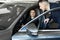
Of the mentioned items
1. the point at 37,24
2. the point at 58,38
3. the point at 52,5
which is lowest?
the point at 58,38

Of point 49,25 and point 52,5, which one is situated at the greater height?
point 52,5

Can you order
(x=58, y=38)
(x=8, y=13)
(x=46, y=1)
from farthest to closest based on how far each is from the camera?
(x=8, y=13) → (x=46, y=1) → (x=58, y=38)

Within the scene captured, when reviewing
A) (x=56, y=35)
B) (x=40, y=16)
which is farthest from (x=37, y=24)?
(x=56, y=35)

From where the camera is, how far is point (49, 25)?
3604 mm

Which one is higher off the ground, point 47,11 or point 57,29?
point 47,11

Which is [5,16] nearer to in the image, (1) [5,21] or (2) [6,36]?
(1) [5,21]

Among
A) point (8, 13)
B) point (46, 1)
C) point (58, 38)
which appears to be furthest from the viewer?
point (8, 13)

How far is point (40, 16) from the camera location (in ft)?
11.7

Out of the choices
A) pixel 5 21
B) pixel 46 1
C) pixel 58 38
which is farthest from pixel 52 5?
pixel 5 21

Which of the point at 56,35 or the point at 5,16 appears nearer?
the point at 56,35

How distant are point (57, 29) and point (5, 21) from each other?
3.06 ft

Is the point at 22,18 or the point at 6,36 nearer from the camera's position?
the point at 6,36

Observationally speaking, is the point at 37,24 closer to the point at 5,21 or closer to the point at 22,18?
the point at 22,18

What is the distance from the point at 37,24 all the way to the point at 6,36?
0.55 metres
